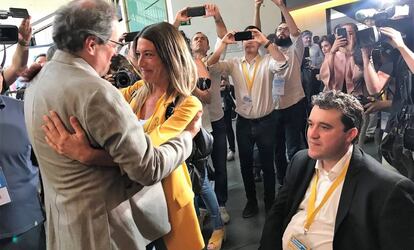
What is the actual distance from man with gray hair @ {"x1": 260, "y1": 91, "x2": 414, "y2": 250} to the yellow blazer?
45 centimetres

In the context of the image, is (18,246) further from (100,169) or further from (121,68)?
(121,68)

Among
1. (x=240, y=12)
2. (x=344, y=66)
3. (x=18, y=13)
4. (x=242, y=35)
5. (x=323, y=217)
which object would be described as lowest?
(x=323, y=217)

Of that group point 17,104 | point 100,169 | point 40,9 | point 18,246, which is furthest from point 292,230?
point 40,9

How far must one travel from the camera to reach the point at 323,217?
4.90ft

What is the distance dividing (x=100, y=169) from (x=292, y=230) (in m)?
0.91

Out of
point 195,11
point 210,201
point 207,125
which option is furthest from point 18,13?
point 210,201

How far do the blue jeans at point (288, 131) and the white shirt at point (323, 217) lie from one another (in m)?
1.50

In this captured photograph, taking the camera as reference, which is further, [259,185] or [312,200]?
[259,185]

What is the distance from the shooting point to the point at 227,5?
5492 mm

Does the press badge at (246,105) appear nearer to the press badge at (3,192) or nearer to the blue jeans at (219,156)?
the blue jeans at (219,156)

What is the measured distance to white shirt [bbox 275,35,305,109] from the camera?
3.14 meters

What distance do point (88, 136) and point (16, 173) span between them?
0.80 m

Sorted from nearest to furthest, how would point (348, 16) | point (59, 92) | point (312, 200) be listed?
point (59, 92)
point (312, 200)
point (348, 16)

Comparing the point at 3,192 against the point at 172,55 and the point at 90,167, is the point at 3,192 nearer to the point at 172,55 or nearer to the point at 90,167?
the point at 90,167
